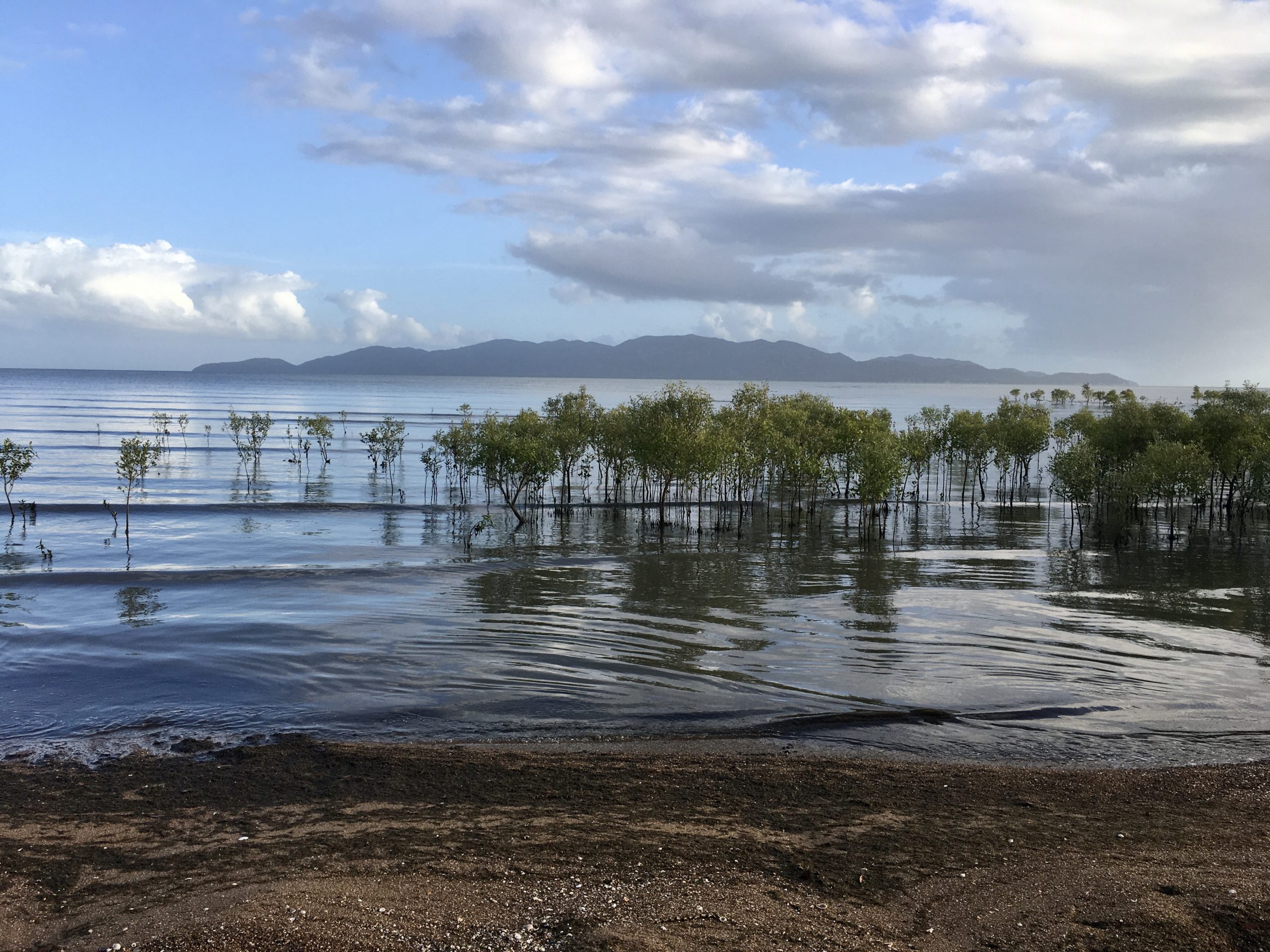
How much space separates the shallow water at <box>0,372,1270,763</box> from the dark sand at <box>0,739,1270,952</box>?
10.0ft

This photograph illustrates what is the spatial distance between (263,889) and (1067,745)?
17.5m

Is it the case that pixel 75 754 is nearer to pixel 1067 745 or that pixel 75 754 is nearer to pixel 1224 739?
pixel 1067 745

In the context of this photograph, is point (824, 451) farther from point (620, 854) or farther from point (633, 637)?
point (620, 854)

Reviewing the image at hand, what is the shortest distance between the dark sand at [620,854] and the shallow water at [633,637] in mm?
3049

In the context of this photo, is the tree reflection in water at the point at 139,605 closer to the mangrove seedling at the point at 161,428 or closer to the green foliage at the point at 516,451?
the green foliage at the point at 516,451

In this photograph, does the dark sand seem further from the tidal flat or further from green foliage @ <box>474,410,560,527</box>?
green foliage @ <box>474,410,560,527</box>

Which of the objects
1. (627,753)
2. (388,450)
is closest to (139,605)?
(627,753)

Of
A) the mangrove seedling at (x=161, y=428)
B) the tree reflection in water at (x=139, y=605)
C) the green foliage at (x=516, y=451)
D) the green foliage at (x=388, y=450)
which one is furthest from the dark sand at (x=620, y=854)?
the mangrove seedling at (x=161, y=428)

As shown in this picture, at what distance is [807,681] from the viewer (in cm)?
2483

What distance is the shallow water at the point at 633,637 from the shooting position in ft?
68.9

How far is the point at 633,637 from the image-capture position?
30.1m

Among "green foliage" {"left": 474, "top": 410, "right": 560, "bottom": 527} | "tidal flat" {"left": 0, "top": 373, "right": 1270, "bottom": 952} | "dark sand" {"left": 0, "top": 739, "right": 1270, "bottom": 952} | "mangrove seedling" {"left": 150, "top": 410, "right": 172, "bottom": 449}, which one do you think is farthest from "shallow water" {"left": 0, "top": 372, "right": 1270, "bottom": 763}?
"mangrove seedling" {"left": 150, "top": 410, "right": 172, "bottom": 449}

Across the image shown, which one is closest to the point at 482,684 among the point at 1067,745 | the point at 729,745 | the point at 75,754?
the point at 729,745

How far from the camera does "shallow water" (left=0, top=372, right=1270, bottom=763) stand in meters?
21.0
